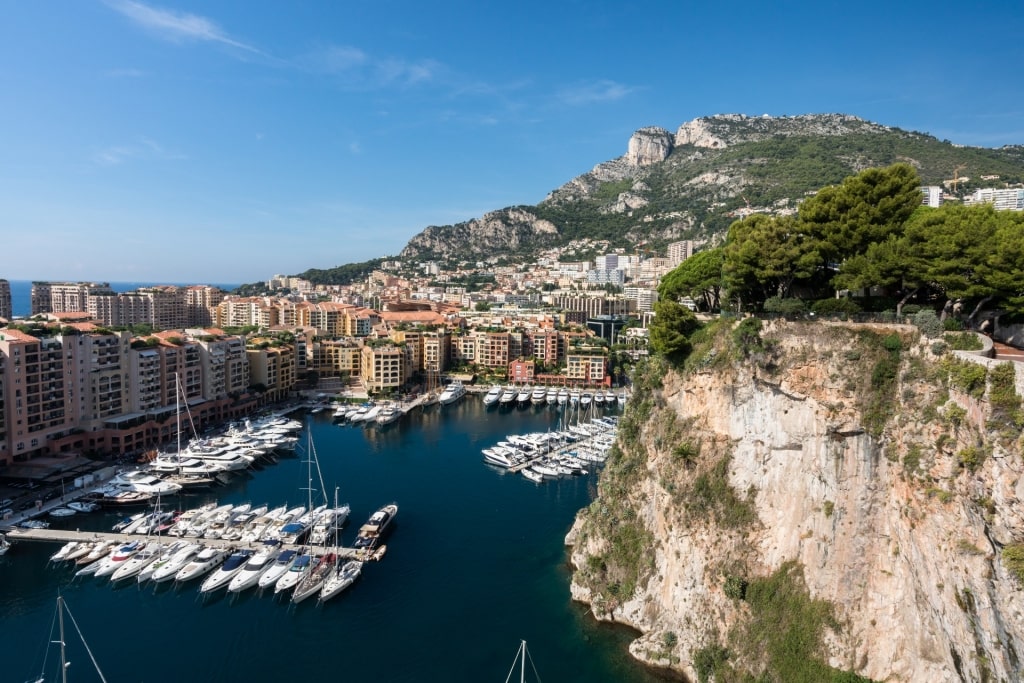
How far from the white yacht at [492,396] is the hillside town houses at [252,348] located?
16.2ft

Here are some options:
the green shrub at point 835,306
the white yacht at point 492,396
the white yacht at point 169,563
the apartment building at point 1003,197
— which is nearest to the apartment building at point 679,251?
the apartment building at point 1003,197

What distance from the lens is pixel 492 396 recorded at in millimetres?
66312

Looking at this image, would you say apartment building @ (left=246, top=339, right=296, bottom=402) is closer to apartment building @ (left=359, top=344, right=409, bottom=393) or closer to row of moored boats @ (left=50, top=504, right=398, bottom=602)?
apartment building @ (left=359, top=344, right=409, bottom=393)

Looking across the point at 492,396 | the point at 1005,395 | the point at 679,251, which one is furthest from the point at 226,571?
the point at 679,251

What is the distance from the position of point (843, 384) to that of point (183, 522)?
30664mm

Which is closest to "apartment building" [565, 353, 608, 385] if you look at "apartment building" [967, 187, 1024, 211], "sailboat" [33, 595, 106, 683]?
"sailboat" [33, 595, 106, 683]

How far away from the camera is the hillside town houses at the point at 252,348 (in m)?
40.2

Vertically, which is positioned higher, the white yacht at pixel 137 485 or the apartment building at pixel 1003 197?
the apartment building at pixel 1003 197

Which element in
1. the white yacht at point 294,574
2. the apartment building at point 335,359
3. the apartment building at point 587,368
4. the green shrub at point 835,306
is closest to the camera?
the green shrub at point 835,306

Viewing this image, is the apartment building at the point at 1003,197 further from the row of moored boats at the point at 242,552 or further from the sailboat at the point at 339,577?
the sailboat at the point at 339,577

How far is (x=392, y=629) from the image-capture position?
22781 mm

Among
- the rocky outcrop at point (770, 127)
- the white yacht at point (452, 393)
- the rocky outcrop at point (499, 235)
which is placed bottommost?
the white yacht at point (452, 393)

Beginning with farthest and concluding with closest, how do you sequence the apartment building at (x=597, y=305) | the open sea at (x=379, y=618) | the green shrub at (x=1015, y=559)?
1. the apartment building at (x=597, y=305)
2. the open sea at (x=379, y=618)
3. the green shrub at (x=1015, y=559)

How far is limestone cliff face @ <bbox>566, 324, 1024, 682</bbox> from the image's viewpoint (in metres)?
14.0
